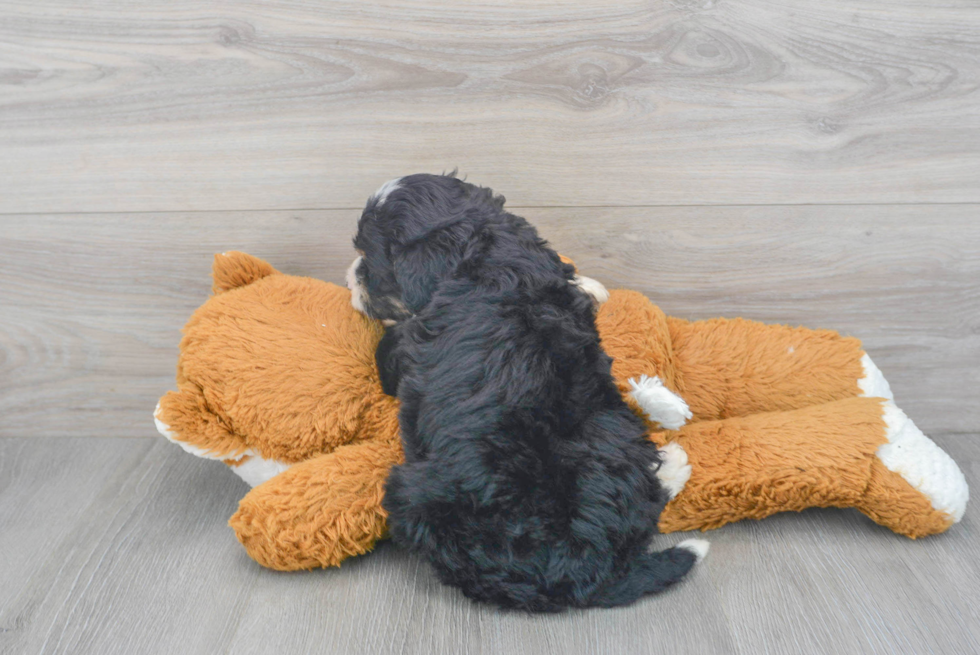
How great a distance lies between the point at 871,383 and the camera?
1.13 metres

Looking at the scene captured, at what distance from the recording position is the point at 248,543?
0.98 m

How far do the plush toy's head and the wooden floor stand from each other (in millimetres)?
175


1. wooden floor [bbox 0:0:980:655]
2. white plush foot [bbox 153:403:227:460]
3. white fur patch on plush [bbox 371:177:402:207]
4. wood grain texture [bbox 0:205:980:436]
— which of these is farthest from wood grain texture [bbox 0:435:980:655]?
white fur patch on plush [bbox 371:177:402:207]

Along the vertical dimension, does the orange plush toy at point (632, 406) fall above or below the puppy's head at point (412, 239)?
below

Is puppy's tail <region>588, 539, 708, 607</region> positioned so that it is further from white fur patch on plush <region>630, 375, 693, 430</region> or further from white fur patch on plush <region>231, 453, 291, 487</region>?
white fur patch on plush <region>231, 453, 291, 487</region>

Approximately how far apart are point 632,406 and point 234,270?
0.67 meters

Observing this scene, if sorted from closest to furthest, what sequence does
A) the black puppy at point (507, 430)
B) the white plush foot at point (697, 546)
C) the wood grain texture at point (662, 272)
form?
the black puppy at point (507, 430)
the white plush foot at point (697, 546)
the wood grain texture at point (662, 272)

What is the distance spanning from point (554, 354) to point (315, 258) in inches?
22.8

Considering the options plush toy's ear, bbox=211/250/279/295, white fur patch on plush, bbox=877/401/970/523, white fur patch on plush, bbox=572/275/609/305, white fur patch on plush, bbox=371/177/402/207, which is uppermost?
white fur patch on plush, bbox=371/177/402/207

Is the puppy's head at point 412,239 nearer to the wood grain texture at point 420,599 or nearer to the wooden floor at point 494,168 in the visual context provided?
the wooden floor at point 494,168

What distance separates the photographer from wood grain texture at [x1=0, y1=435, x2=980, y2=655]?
0.88 metres

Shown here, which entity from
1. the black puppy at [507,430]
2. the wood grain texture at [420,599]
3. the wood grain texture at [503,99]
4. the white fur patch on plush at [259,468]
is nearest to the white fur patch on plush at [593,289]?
the black puppy at [507,430]

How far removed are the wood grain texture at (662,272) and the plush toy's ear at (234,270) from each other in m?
0.12

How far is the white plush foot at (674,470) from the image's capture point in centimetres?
102
